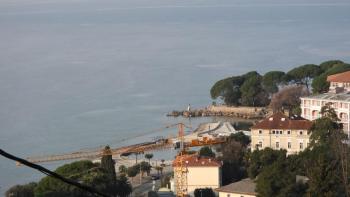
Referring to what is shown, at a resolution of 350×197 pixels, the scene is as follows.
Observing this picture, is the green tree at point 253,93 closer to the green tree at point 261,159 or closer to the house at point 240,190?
the green tree at point 261,159

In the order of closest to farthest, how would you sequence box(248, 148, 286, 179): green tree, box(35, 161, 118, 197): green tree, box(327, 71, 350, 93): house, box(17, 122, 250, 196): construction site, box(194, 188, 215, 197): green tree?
box(35, 161, 118, 197): green tree < box(194, 188, 215, 197): green tree < box(248, 148, 286, 179): green tree < box(17, 122, 250, 196): construction site < box(327, 71, 350, 93): house

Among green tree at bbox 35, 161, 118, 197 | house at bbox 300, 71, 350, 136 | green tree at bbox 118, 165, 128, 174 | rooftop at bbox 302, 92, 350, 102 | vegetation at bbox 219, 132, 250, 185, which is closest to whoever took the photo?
green tree at bbox 35, 161, 118, 197

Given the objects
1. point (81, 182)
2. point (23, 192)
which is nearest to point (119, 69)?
point (23, 192)

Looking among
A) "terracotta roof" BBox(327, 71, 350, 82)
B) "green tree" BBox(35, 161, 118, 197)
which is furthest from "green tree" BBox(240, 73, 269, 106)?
"green tree" BBox(35, 161, 118, 197)

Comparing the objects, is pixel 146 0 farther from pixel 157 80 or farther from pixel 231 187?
pixel 231 187

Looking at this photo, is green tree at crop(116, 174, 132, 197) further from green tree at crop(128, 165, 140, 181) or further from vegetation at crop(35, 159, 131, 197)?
green tree at crop(128, 165, 140, 181)

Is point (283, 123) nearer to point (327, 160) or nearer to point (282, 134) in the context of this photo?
point (282, 134)

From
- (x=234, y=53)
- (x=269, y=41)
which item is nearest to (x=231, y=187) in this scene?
(x=234, y=53)
